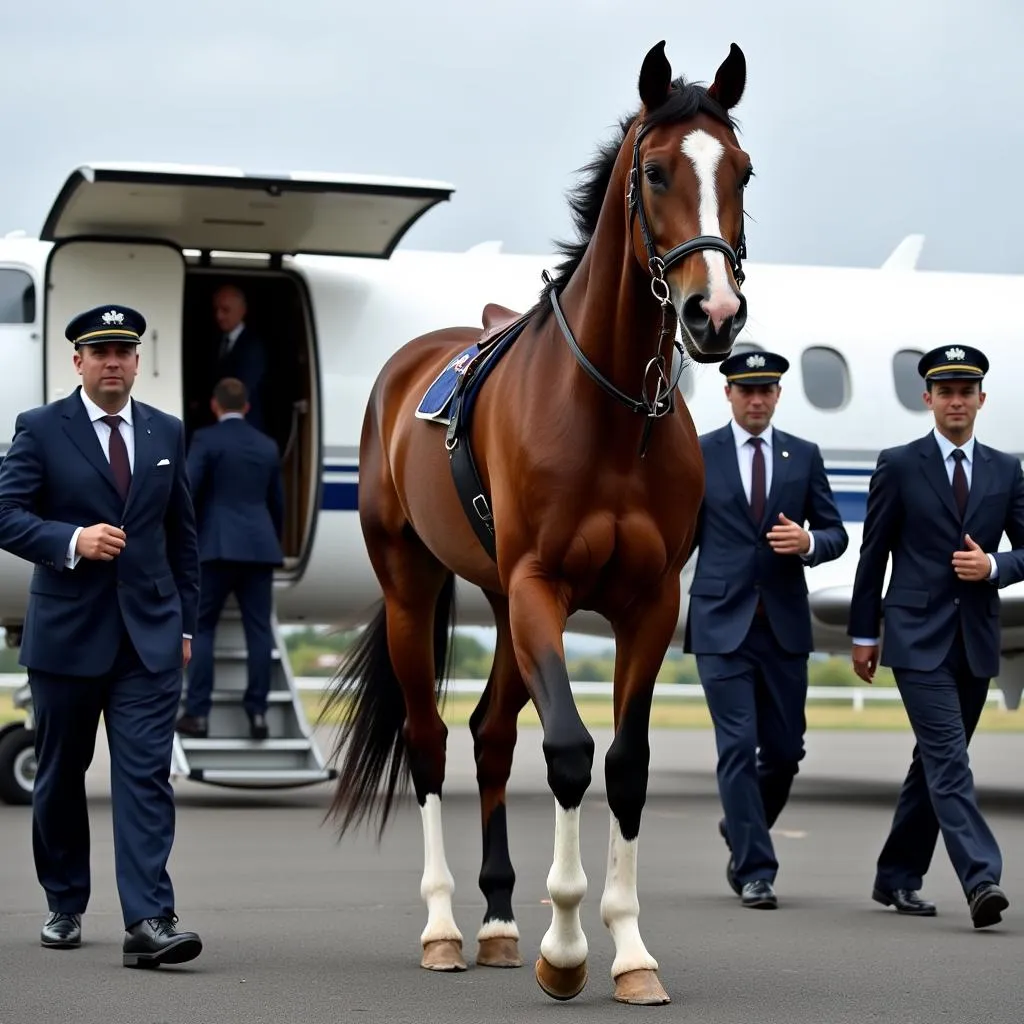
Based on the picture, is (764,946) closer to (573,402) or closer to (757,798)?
(757,798)

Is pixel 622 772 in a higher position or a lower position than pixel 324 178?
lower

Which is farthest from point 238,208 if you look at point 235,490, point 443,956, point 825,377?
point 443,956

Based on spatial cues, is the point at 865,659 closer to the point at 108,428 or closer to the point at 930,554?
the point at 930,554

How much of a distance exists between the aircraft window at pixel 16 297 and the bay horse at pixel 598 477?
585 cm

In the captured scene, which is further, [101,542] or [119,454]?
[119,454]

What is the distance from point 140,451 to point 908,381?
8346mm

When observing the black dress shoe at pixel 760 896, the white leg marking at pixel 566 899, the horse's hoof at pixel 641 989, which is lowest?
the black dress shoe at pixel 760 896

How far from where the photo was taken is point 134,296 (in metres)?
12.1

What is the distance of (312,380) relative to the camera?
12562 mm

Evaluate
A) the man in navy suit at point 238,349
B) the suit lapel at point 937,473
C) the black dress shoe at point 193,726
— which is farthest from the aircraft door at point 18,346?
the suit lapel at point 937,473

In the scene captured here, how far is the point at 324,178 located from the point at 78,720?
19.6 feet

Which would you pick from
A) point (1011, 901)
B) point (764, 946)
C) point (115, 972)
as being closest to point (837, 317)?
point (1011, 901)

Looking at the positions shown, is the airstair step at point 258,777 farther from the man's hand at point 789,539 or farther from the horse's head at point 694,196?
the horse's head at point 694,196

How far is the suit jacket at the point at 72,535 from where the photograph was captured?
6.34m
